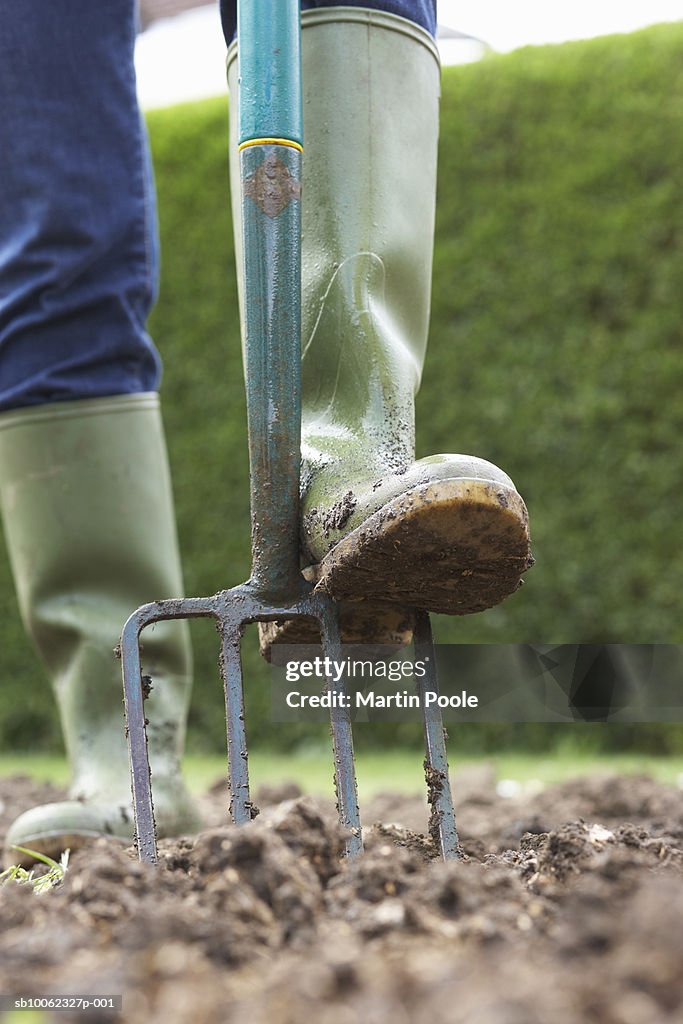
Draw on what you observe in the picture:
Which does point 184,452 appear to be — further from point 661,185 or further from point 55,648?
point 55,648

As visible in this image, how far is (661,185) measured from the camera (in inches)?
134

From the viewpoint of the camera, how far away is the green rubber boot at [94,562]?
5.15ft

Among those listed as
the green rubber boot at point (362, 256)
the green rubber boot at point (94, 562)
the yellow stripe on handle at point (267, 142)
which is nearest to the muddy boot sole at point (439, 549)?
the green rubber boot at point (362, 256)

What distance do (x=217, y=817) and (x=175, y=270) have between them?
99.1 inches

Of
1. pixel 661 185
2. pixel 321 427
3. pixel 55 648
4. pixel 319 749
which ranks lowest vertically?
pixel 319 749

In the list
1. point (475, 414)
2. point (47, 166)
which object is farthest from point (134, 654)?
point (475, 414)

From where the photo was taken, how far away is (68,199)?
1514 millimetres

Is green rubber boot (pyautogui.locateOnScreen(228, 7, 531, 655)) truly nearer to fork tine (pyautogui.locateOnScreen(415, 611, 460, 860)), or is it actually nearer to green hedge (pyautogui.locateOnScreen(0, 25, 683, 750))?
fork tine (pyautogui.locateOnScreen(415, 611, 460, 860))

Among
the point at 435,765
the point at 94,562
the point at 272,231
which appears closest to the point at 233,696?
the point at 435,765

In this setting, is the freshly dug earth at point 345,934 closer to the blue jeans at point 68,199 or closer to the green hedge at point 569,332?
the blue jeans at point 68,199

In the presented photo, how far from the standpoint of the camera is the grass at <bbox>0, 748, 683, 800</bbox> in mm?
2902

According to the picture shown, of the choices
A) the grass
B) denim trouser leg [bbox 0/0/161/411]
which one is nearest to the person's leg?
denim trouser leg [bbox 0/0/161/411]

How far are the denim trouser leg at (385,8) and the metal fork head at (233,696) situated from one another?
690mm

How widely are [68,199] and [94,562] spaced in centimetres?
53
